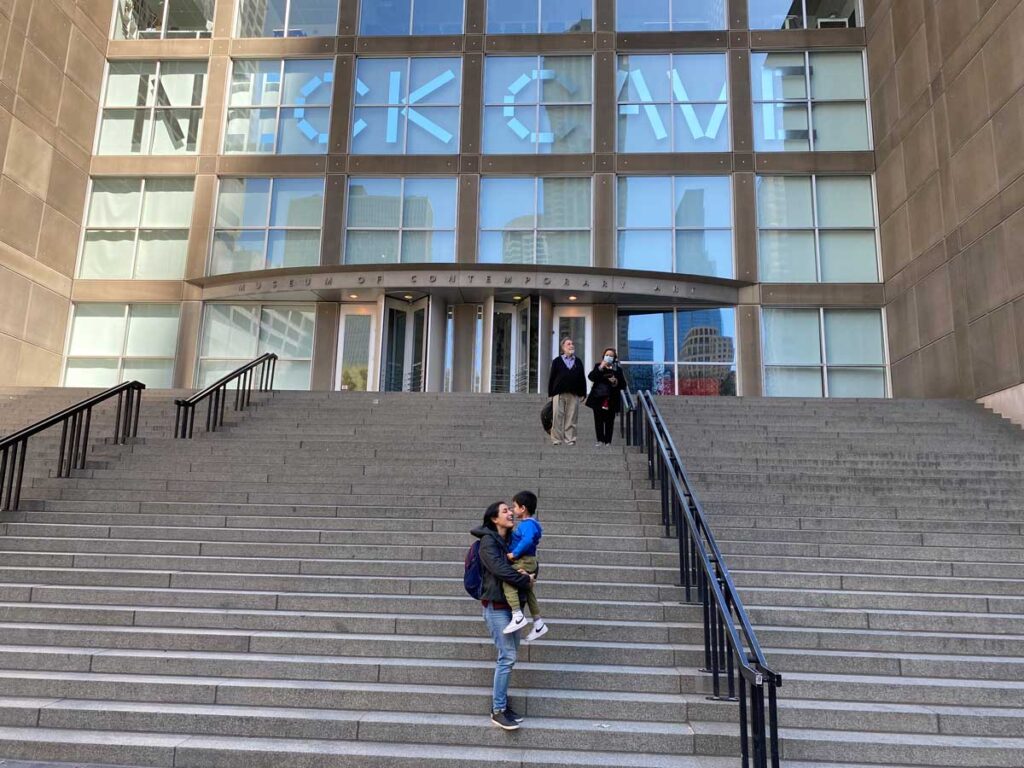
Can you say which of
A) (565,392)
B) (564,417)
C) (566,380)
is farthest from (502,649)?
(564,417)

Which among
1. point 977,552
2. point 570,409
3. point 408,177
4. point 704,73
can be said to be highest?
point 704,73

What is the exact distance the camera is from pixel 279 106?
2081 centimetres

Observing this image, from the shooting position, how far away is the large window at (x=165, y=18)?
21.6 m

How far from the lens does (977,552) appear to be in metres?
7.27

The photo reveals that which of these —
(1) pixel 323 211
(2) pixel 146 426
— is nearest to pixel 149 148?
(1) pixel 323 211

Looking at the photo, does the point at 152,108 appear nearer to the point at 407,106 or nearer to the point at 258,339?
the point at 407,106

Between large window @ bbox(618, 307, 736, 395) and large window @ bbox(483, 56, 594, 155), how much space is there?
510cm

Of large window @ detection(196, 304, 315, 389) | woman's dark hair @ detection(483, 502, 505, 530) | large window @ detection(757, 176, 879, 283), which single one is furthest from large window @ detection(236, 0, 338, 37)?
woman's dark hair @ detection(483, 502, 505, 530)

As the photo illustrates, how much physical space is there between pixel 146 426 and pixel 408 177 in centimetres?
1052

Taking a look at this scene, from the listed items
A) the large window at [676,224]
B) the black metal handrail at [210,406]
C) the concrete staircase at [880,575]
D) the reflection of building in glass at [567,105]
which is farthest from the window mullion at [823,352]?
the black metal handrail at [210,406]

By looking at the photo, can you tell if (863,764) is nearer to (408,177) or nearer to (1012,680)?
(1012,680)

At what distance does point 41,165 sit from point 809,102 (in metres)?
20.0

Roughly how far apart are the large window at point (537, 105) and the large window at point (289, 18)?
494 cm

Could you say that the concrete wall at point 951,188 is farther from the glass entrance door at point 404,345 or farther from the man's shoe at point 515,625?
the man's shoe at point 515,625
